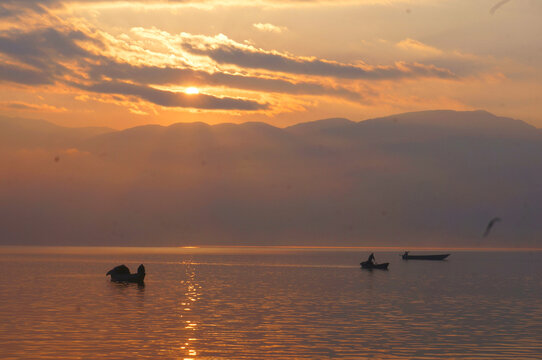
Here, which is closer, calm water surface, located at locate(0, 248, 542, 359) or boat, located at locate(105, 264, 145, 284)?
calm water surface, located at locate(0, 248, 542, 359)

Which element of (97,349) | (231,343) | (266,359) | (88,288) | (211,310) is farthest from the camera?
(88,288)

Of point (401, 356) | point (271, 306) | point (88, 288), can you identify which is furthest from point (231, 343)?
point (88, 288)

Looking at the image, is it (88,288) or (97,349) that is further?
(88,288)

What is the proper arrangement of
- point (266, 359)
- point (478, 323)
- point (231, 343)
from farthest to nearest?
1. point (478, 323)
2. point (231, 343)
3. point (266, 359)

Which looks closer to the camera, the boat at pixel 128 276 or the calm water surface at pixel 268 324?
the calm water surface at pixel 268 324

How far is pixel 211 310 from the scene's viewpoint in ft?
219

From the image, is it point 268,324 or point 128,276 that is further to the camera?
point 128,276

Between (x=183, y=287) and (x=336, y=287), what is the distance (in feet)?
64.3

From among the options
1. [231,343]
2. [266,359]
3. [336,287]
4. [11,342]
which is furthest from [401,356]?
[336,287]

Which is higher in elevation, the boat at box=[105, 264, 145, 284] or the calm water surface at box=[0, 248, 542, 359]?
the boat at box=[105, 264, 145, 284]

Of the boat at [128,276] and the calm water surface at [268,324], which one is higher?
the boat at [128,276]

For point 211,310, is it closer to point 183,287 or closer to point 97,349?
point 97,349

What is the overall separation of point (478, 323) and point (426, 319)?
4022mm

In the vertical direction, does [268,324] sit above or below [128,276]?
below
